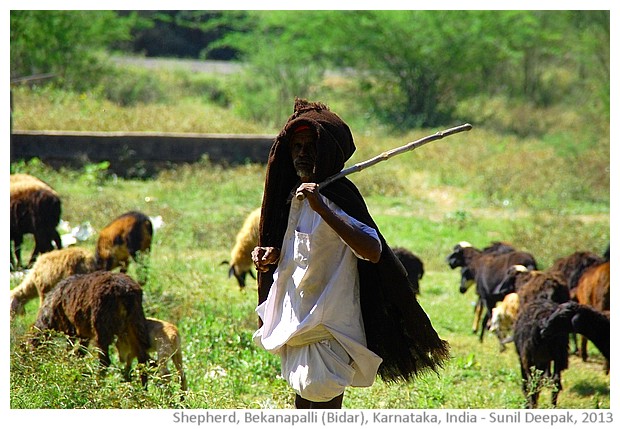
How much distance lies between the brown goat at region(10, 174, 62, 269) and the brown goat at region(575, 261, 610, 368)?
606 cm

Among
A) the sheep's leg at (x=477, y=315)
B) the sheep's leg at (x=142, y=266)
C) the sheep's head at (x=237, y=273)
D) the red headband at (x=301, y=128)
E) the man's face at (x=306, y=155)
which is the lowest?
the sheep's leg at (x=477, y=315)

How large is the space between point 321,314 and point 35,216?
7173 millimetres

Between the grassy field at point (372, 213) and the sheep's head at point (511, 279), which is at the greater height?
the sheep's head at point (511, 279)

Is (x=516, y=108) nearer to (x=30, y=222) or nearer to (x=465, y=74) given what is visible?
(x=465, y=74)

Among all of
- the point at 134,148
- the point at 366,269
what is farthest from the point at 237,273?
the point at 134,148

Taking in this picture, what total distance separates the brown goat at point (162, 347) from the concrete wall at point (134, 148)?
35.2 ft

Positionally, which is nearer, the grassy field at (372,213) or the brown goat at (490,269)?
the grassy field at (372,213)

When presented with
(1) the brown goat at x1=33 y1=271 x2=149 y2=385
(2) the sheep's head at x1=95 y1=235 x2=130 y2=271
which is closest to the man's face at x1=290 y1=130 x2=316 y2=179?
(1) the brown goat at x1=33 y1=271 x2=149 y2=385

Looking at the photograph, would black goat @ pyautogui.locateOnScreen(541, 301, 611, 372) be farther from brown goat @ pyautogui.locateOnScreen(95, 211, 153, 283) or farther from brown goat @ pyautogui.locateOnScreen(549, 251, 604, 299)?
brown goat @ pyautogui.locateOnScreen(95, 211, 153, 283)

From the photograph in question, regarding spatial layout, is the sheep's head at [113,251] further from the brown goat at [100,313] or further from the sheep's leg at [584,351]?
the sheep's leg at [584,351]

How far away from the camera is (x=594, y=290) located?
30.5 ft

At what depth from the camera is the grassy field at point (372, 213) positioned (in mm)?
6461

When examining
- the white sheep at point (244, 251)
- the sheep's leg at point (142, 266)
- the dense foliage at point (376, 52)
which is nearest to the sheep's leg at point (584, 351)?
the white sheep at point (244, 251)

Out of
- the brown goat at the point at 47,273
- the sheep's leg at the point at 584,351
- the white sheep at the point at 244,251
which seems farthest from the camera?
the white sheep at the point at 244,251
